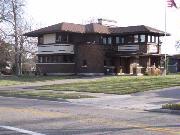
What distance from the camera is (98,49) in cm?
4928

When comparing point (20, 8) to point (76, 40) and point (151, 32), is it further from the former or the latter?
point (151, 32)

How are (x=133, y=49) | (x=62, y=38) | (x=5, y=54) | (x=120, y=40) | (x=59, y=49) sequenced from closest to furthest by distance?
(x=133, y=49), (x=59, y=49), (x=62, y=38), (x=120, y=40), (x=5, y=54)

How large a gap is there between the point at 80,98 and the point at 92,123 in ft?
36.3

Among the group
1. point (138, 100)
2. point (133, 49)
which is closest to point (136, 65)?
point (133, 49)

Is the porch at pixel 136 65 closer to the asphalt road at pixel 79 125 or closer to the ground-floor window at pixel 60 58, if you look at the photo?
Answer: the ground-floor window at pixel 60 58

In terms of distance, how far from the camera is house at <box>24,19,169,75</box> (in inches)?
1925

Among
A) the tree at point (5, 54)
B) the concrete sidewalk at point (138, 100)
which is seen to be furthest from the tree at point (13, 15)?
the concrete sidewalk at point (138, 100)

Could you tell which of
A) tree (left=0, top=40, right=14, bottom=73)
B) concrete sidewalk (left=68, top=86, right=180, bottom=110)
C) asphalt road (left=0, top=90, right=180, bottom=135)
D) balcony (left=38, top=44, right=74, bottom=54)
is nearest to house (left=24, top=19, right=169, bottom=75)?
balcony (left=38, top=44, right=74, bottom=54)

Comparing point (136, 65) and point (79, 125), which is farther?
point (136, 65)

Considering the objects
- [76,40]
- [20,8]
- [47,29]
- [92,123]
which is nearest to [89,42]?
[76,40]

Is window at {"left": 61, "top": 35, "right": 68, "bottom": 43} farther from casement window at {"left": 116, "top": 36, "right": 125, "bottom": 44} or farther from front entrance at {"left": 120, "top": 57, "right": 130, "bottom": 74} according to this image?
front entrance at {"left": 120, "top": 57, "right": 130, "bottom": 74}

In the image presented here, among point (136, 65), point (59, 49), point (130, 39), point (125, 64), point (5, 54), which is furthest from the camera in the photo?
point (5, 54)

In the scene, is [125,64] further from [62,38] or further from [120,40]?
[62,38]

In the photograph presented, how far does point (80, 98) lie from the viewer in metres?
23.5
